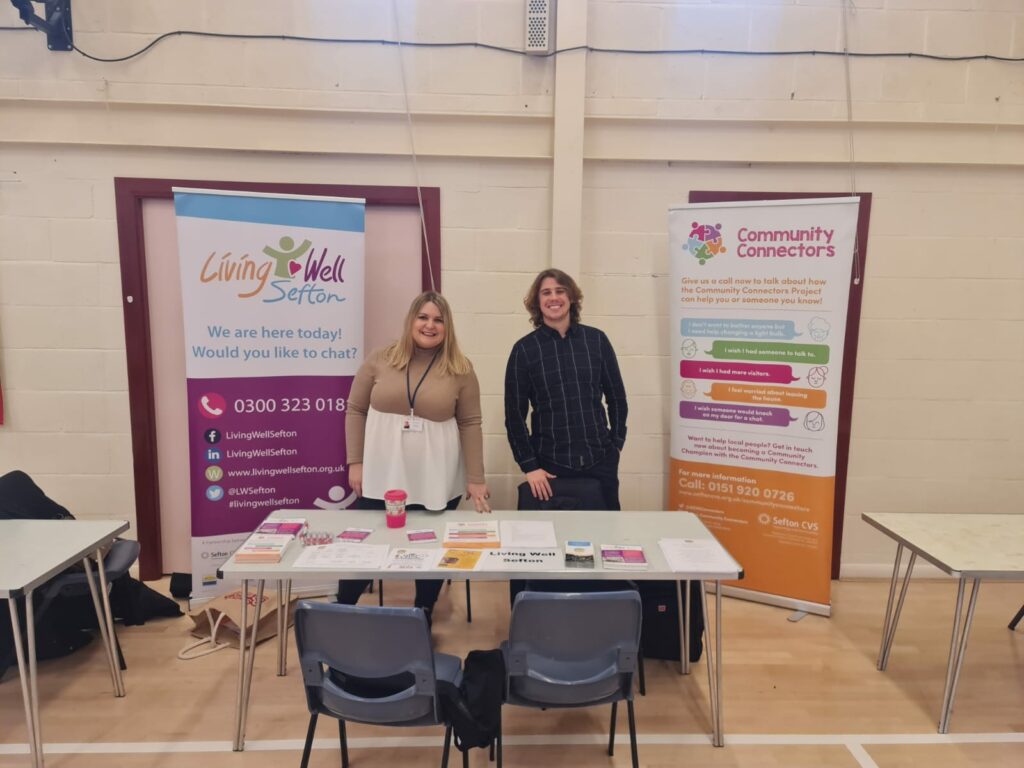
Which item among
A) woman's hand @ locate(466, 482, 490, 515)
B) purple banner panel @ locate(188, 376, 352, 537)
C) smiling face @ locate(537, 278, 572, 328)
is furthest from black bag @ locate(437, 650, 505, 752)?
purple banner panel @ locate(188, 376, 352, 537)

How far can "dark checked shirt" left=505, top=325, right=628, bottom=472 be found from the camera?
2.48 m

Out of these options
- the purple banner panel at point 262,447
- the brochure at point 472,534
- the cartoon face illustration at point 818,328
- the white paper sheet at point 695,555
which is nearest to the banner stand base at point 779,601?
the white paper sheet at point 695,555

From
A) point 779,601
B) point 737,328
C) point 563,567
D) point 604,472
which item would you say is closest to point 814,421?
point 737,328

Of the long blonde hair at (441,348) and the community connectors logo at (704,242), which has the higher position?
the community connectors logo at (704,242)

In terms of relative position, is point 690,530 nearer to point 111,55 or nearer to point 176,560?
point 176,560

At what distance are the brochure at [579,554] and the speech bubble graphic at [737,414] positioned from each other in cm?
119

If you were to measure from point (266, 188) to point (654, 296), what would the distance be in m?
2.01

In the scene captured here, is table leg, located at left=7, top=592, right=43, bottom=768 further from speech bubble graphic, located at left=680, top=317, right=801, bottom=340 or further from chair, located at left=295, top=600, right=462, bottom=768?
speech bubble graphic, located at left=680, top=317, right=801, bottom=340

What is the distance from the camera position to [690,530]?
2.17m

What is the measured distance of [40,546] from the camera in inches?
77.1

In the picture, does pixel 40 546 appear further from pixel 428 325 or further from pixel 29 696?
pixel 428 325

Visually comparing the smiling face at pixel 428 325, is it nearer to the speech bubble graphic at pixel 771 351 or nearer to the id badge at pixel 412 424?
the id badge at pixel 412 424

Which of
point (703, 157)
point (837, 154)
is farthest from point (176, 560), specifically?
point (837, 154)

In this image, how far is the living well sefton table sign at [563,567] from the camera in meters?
1.80
